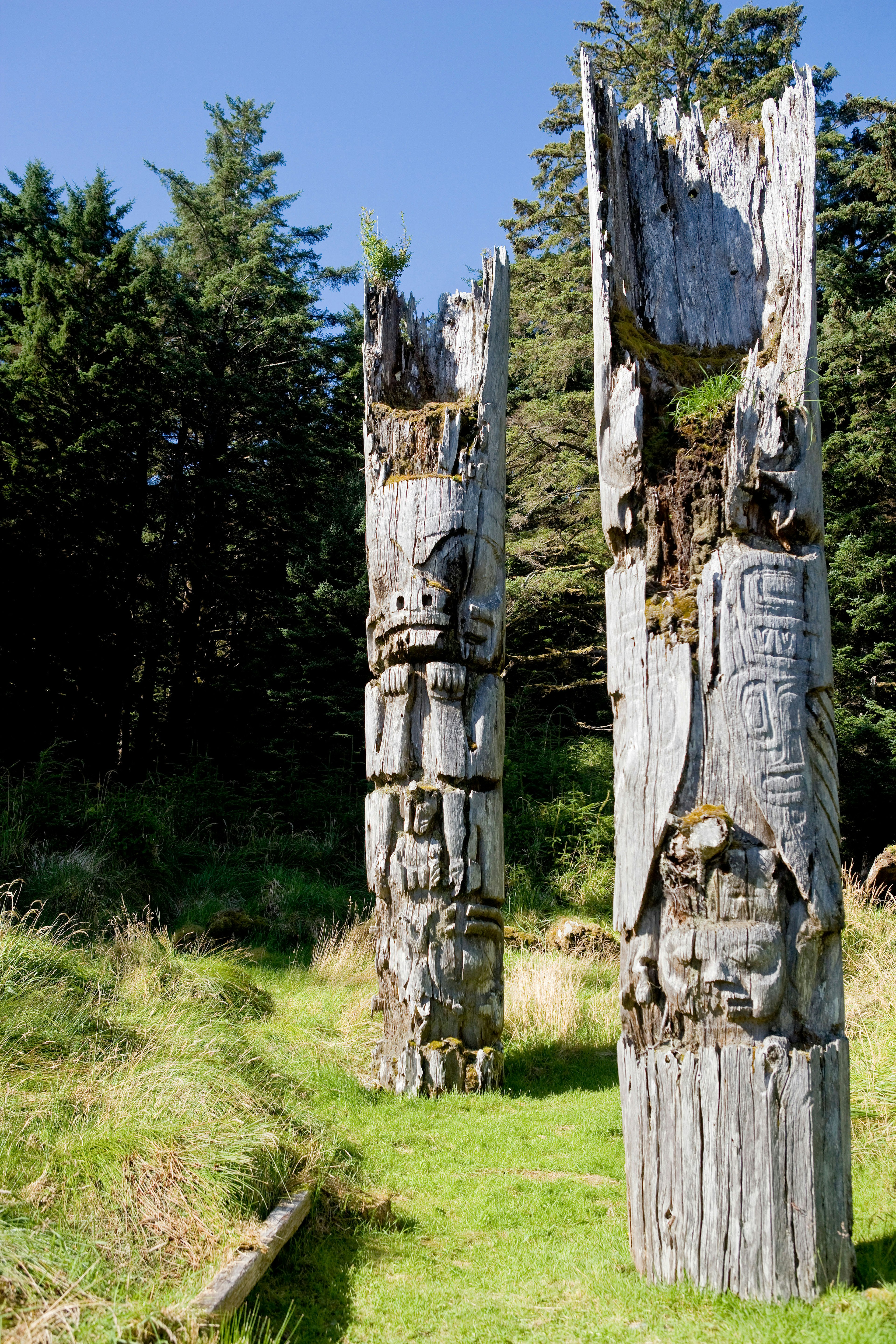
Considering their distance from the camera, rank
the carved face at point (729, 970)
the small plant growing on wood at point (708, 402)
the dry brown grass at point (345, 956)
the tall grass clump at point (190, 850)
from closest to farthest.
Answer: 1. the carved face at point (729, 970)
2. the small plant growing on wood at point (708, 402)
3. the dry brown grass at point (345, 956)
4. the tall grass clump at point (190, 850)

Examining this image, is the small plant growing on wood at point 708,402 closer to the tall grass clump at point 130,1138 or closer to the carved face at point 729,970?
the carved face at point 729,970

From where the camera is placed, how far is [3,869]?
31.2 feet

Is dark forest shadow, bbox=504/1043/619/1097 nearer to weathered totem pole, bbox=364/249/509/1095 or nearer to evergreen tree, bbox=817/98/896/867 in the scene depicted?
weathered totem pole, bbox=364/249/509/1095

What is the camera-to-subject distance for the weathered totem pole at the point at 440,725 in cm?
590

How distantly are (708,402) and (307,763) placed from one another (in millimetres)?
11718

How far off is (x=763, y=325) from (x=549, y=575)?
10206 mm

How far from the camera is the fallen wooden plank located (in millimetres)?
2789

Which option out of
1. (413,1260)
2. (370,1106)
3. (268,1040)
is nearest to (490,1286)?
(413,1260)

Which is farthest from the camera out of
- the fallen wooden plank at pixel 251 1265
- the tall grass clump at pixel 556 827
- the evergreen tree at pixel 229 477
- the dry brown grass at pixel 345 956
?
the evergreen tree at pixel 229 477

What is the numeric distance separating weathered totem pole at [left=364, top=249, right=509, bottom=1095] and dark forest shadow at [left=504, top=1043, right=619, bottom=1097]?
0.30m

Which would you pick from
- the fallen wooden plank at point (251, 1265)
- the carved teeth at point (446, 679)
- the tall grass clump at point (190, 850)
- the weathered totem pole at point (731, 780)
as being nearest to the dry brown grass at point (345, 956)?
the tall grass clump at point (190, 850)

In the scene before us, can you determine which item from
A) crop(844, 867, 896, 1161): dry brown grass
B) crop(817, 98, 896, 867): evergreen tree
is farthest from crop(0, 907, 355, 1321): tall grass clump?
crop(817, 98, 896, 867): evergreen tree

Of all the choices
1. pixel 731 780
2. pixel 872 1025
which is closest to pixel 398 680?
pixel 731 780

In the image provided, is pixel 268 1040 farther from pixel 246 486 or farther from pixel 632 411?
pixel 246 486
